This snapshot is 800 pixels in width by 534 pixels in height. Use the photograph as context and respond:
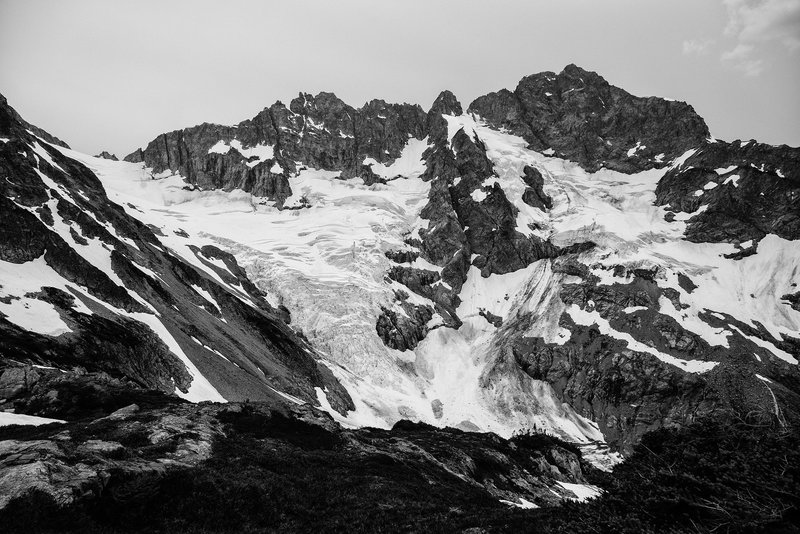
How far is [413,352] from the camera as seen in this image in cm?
12850

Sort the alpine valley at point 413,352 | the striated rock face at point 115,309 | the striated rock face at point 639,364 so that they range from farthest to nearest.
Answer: the striated rock face at point 639,364, the striated rock face at point 115,309, the alpine valley at point 413,352

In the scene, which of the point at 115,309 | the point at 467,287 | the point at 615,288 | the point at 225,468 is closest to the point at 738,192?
the point at 615,288

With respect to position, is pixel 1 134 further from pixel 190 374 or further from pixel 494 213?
pixel 494 213

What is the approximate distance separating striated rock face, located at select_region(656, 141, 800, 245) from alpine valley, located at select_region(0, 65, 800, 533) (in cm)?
82

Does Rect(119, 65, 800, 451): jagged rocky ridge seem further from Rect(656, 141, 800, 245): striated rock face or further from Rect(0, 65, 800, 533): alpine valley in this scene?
Rect(0, 65, 800, 533): alpine valley

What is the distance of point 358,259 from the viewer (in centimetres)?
14488

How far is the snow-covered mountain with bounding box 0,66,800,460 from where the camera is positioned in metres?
69.1

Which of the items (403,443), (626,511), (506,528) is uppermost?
(626,511)

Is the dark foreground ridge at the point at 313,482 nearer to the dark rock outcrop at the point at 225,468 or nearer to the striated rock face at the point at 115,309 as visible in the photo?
the dark rock outcrop at the point at 225,468

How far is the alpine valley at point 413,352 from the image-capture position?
1808 cm

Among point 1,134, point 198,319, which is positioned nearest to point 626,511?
point 198,319

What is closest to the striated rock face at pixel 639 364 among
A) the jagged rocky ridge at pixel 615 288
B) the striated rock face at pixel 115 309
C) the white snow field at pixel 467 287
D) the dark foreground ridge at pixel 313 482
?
the jagged rocky ridge at pixel 615 288

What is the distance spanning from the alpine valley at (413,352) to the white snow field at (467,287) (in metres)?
0.72

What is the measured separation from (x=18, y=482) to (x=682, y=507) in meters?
20.9
